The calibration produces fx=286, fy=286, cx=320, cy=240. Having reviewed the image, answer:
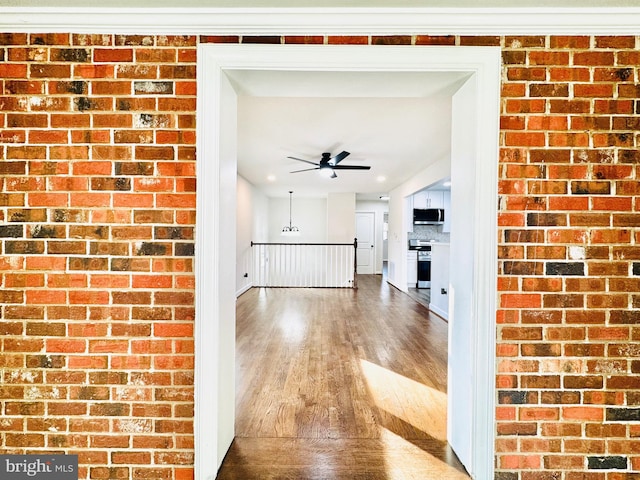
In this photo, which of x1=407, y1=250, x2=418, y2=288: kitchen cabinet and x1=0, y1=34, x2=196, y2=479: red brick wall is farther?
x1=407, y1=250, x2=418, y2=288: kitchen cabinet

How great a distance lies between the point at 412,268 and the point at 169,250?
637cm

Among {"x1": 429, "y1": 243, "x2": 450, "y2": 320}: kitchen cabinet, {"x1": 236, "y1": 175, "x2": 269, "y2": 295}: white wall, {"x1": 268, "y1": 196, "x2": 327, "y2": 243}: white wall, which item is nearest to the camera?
{"x1": 429, "y1": 243, "x2": 450, "y2": 320}: kitchen cabinet

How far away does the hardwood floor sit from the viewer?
1429mm

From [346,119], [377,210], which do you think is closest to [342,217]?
[377,210]

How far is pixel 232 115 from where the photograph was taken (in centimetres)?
148

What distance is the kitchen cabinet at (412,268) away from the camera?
22.6 feet

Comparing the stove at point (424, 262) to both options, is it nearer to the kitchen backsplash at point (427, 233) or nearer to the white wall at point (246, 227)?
the kitchen backsplash at point (427, 233)

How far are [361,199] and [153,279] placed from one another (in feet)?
27.2

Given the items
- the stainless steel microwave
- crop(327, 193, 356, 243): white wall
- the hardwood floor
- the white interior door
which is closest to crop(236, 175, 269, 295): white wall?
crop(327, 193, 356, 243): white wall

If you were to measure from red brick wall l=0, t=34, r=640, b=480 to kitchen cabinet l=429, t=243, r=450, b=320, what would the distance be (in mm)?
2828

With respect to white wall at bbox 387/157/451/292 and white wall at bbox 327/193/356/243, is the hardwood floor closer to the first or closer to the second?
white wall at bbox 387/157/451/292

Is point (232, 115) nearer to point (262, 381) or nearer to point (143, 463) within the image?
point (143, 463)

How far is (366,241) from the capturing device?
933cm

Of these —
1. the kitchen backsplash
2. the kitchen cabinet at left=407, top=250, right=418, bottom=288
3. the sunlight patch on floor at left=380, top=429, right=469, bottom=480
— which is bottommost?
the sunlight patch on floor at left=380, top=429, right=469, bottom=480
